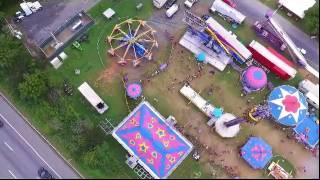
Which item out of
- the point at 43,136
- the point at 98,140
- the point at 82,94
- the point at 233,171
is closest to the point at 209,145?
the point at 233,171

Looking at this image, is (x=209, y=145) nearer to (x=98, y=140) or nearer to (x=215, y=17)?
(x=98, y=140)

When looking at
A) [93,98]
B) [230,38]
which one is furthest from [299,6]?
[93,98]

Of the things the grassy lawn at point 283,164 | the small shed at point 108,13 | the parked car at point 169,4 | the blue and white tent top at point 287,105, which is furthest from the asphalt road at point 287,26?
the small shed at point 108,13

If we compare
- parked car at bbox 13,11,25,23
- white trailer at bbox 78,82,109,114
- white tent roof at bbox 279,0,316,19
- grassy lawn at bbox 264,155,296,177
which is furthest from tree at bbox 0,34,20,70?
white tent roof at bbox 279,0,316,19

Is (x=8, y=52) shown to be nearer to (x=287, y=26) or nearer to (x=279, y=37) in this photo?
(x=279, y=37)

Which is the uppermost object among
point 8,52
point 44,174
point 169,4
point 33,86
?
point 8,52

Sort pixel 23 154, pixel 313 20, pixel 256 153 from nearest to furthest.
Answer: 1. pixel 256 153
2. pixel 23 154
3. pixel 313 20

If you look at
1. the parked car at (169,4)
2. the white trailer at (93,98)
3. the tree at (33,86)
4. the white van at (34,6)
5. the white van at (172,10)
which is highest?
the white van at (34,6)

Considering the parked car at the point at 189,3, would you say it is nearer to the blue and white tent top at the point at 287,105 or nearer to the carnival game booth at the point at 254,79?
the carnival game booth at the point at 254,79
